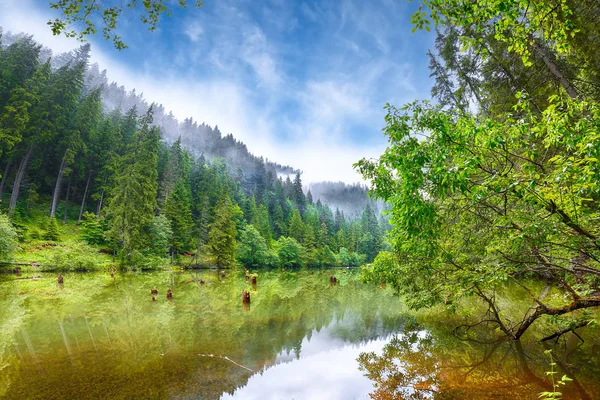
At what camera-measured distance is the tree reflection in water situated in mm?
6723

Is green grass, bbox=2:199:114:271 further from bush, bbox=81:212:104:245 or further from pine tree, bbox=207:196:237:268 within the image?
pine tree, bbox=207:196:237:268

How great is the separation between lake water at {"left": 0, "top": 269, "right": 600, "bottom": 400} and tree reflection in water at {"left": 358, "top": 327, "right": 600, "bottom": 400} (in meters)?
0.03

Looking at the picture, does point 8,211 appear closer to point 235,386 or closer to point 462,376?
point 235,386

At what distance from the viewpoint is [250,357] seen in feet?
30.0

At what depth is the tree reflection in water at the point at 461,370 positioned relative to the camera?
6.72m

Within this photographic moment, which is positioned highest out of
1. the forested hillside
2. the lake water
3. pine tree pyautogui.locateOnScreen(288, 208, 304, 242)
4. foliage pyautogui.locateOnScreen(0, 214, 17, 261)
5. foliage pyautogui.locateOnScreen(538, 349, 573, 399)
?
pine tree pyautogui.locateOnScreen(288, 208, 304, 242)

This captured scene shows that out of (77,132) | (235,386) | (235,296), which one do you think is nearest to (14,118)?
(77,132)

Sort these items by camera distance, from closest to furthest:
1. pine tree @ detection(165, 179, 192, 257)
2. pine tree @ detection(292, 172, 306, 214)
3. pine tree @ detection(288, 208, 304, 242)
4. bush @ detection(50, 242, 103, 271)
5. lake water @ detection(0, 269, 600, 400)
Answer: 1. lake water @ detection(0, 269, 600, 400)
2. bush @ detection(50, 242, 103, 271)
3. pine tree @ detection(165, 179, 192, 257)
4. pine tree @ detection(288, 208, 304, 242)
5. pine tree @ detection(292, 172, 306, 214)

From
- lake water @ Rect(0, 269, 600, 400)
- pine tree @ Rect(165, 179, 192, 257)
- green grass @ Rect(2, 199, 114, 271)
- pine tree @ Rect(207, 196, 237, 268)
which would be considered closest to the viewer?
lake water @ Rect(0, 269, 600, 400)

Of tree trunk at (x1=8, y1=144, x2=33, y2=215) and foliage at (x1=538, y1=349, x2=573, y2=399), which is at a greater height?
tree trunk at (x1=8, y1=144, x2=33, y2=215)

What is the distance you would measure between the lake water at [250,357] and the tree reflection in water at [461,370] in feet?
0.10

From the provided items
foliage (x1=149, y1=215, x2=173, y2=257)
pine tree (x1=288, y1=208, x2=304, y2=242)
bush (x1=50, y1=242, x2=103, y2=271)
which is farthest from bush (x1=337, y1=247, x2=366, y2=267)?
bush (x1=50, y1=242, x2=103, y2=271)

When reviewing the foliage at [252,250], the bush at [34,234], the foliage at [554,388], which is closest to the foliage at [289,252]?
the foliage at [252,250]

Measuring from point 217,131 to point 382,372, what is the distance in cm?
14972
